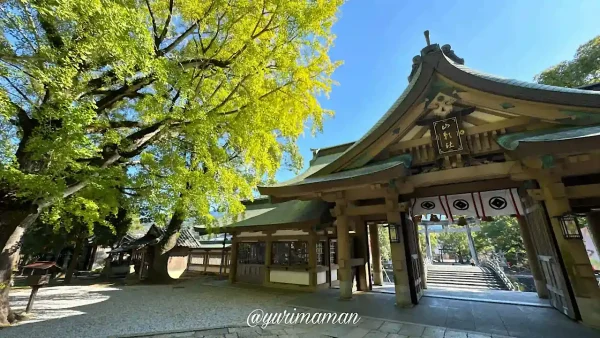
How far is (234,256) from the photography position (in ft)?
41.9

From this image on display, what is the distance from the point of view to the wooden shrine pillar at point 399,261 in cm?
646

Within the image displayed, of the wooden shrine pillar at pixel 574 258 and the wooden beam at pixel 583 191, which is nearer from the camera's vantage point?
the wooden shrine pillar at pixel 574 258

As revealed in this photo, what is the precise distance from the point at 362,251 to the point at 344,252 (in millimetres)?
2421

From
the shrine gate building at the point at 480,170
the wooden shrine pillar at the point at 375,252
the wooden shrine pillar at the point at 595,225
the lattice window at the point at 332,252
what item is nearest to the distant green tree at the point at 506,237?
the wooden shrine pillar at the point at 595,225

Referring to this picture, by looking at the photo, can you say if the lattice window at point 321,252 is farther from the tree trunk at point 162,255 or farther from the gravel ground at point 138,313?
the tree trunk at point 162,255

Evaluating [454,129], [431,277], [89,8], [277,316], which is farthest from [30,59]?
[431,277]

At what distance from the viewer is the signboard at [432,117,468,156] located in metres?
6.20

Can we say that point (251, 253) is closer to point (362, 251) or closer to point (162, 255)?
point (362, 251)

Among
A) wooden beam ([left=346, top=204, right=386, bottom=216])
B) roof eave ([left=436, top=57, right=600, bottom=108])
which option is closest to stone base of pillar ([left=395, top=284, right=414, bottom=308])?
wooden beam ([left=346, top=204, right=386, bottom=216])

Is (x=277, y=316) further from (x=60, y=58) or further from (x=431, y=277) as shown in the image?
(x=431, y=277)

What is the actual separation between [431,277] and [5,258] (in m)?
22.8

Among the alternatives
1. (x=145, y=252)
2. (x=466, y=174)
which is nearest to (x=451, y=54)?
(x=466, y=174)

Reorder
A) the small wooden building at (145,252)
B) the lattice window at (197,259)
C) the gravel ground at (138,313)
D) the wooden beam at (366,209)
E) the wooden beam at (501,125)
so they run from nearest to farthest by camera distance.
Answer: the gravel ground at (138,313) < the wooden beam at (501,125) < the wooden beam at (366,209) < the small wooden building at (145,252) < the lattice window at (197,259)

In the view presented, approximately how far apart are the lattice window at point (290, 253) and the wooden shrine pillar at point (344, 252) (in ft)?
9.62
